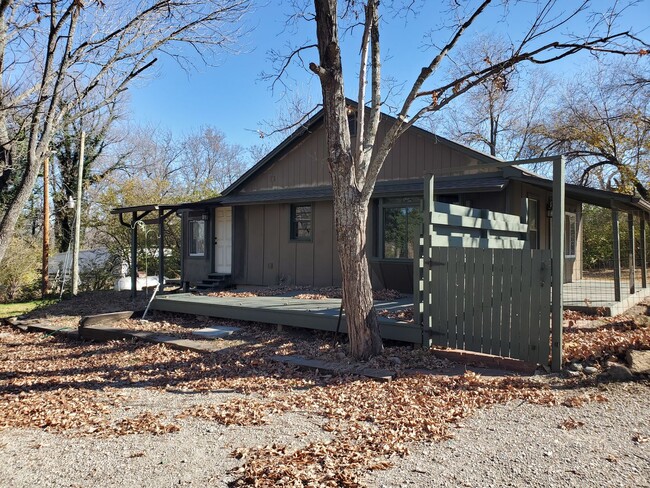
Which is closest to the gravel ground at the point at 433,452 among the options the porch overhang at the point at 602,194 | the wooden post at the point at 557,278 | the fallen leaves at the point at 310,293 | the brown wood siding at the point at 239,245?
the wooden post at the point at 557,278

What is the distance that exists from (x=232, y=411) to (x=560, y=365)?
11.1 feet

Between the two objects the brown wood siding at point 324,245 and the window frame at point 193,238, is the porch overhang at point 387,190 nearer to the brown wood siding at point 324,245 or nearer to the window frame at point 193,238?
the brown wood siding at point 324,245

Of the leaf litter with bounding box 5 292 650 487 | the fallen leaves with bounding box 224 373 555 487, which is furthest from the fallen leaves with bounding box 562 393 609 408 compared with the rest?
the fallen leaves with bounding box 224 373 555 487

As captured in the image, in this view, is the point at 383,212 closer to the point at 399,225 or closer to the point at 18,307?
the point at 399,225

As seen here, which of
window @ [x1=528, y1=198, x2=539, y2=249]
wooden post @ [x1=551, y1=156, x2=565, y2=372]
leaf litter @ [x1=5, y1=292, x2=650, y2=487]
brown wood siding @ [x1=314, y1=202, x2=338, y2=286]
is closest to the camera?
leaf litter @ [x1=5, y1=292, x2=650, y2=487]

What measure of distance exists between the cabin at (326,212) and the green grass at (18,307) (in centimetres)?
379

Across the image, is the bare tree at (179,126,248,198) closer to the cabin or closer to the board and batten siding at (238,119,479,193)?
the cabin

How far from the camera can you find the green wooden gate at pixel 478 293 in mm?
5332

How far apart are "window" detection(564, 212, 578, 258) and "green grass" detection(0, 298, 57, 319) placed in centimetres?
1438

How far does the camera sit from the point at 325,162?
12.8m

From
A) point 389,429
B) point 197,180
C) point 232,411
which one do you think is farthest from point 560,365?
point 197,180

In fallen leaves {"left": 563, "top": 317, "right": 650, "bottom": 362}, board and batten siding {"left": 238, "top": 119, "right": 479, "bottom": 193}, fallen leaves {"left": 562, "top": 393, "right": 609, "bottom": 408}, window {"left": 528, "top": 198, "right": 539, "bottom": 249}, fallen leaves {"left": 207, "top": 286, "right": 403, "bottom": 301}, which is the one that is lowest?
fallen leaves {"left": 562, "top": 393, "right": 609, "bottom": 408}

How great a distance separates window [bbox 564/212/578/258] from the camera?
12641mm

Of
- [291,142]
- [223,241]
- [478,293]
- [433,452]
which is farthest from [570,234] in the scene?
[433,452]
